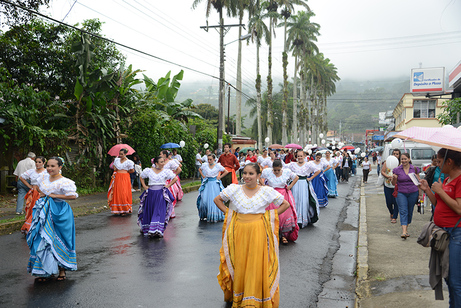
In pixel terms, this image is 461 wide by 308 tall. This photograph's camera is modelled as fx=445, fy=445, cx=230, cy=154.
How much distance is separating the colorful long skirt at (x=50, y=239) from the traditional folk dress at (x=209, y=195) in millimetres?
5414

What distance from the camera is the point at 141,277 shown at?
6465 mm

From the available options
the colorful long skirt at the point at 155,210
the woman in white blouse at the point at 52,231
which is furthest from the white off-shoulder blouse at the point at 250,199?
the colorful long skirt at the point at 155,210

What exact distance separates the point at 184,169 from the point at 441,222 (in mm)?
20929

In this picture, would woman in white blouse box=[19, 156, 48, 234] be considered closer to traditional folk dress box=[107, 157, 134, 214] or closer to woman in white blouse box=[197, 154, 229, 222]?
traditional folk dress box=[107, 157, 134, 214]

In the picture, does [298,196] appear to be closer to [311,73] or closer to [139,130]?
[139,130]

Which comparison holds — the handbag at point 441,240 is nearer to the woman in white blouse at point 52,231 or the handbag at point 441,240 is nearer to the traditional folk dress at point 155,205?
the woman in white blouse at point 52,231

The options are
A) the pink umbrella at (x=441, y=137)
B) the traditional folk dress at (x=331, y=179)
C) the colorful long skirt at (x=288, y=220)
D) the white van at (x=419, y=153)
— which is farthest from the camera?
the white van at (x=419, y=153)

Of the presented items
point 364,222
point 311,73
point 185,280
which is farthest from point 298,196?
point 311,73

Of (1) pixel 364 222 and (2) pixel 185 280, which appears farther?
(1) pixel 364 222

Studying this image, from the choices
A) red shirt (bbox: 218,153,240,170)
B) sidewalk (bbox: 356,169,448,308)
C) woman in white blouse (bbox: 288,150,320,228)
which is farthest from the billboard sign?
woman in white blouse (bbox: 288,150,320,228)

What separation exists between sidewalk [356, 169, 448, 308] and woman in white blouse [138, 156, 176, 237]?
3986mm

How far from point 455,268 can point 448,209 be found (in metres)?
0.55

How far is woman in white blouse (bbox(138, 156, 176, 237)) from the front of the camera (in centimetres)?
927

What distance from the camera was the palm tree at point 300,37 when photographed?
53875 mm
